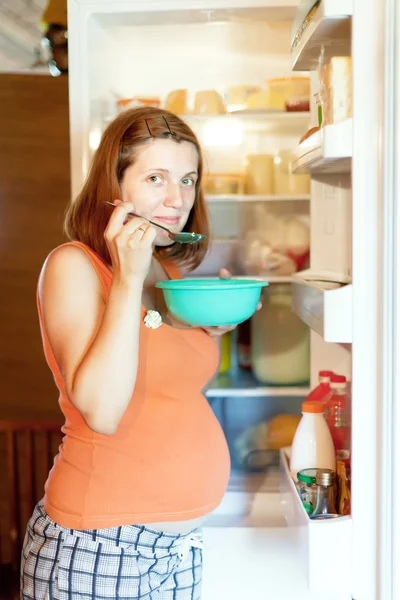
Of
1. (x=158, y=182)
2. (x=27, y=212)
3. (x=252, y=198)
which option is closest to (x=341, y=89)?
(x=158, y=182)

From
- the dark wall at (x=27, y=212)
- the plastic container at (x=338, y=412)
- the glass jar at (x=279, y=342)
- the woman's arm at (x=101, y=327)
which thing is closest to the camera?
the woman's arm at (x=101, y=327)

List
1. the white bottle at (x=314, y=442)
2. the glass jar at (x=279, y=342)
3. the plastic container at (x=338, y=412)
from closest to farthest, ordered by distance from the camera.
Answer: the white bottle at (x=314, y=442), the plastic container at (x=338, y=412), the glass jar at (x=279, y=342)

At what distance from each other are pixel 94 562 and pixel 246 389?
3.00ft

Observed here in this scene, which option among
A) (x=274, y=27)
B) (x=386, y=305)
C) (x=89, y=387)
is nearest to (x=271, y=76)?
(x=274, y=27)

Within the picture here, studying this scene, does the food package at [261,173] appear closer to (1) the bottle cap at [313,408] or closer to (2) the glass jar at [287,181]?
(2) the glass jar at [287,181]

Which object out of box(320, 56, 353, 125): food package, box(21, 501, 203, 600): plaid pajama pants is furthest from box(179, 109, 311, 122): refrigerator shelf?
box(21, 501, 203, 600): plaid pajama pants

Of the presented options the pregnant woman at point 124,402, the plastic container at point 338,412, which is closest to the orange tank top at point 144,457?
the pregnant woman at point 124,402

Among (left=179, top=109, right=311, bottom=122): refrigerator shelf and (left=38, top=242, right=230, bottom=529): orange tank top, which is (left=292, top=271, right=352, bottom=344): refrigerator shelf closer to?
(left=38, top=242, right=230, bottom=529): orange tank top

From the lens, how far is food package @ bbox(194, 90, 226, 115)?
193 cm

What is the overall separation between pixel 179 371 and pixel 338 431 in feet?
1.67

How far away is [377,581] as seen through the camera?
39.5 inches

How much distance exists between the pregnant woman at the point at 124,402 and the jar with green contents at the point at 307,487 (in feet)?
0.53

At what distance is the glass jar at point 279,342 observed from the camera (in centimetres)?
197

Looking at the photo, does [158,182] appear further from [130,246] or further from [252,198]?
[252,198]
